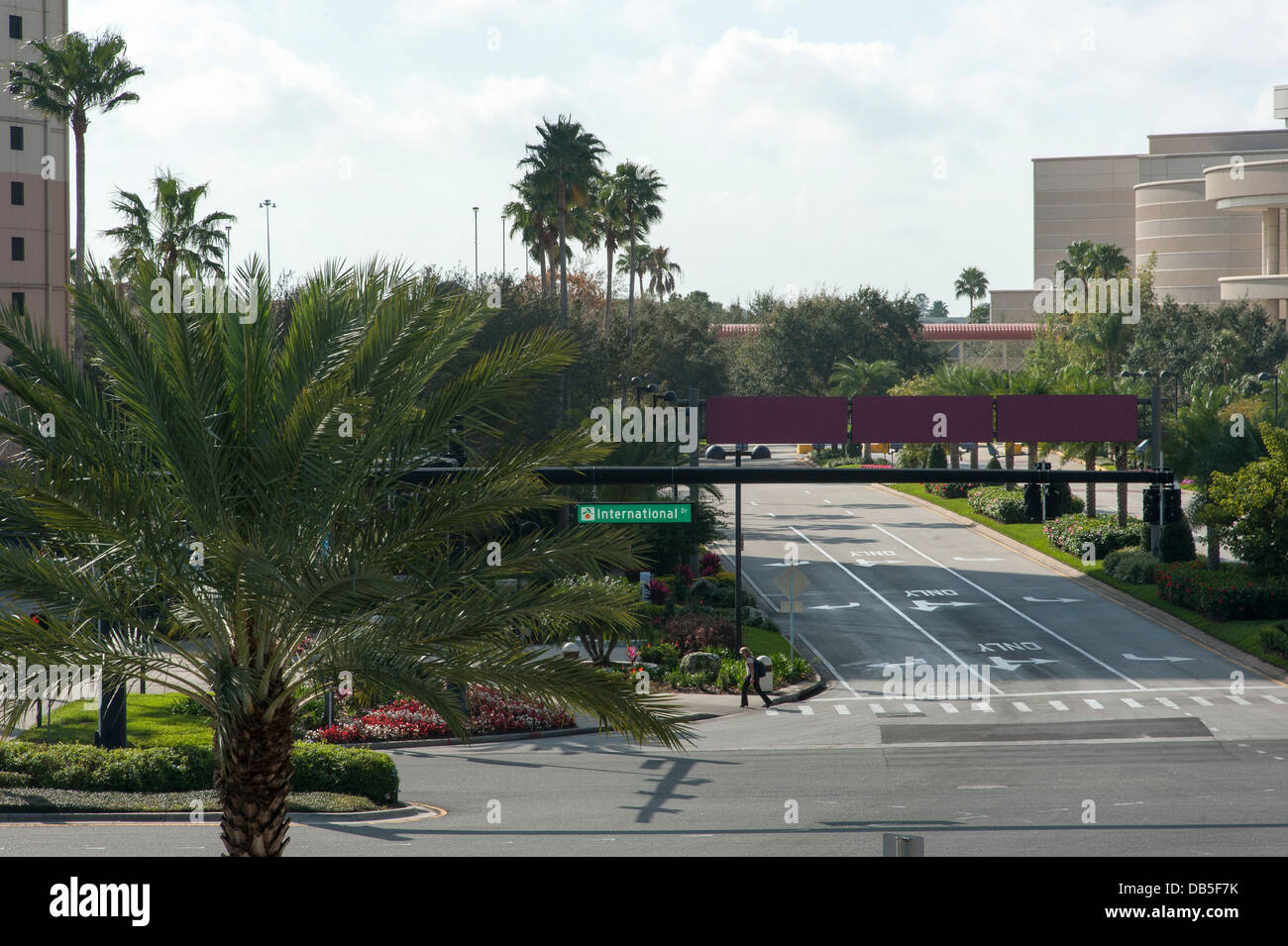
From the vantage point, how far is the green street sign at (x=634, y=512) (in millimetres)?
23312

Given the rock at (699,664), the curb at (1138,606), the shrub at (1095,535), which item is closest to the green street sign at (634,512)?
the rock at (699,664)

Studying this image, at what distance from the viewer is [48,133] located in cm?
6128

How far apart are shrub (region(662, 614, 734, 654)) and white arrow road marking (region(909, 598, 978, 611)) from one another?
9.86 m

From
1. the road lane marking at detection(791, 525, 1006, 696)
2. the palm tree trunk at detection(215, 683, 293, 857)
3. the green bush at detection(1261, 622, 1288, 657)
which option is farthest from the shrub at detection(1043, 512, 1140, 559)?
the palm tree trunk at detection(215, 683, 293, 857)

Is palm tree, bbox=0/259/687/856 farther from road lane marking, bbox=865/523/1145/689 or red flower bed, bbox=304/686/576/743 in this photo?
road lane marking, bbox=865/523/1145/689

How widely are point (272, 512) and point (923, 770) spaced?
1607 centimetres

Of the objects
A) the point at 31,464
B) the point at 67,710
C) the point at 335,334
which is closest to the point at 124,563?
the point at 31,464

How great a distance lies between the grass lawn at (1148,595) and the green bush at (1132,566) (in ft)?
0.97

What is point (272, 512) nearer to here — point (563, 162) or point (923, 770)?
point (923, 770)

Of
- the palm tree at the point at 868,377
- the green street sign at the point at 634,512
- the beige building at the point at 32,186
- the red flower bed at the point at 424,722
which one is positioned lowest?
the red flower bed at the point at 424,722

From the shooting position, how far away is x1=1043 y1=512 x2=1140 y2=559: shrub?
5062 cm

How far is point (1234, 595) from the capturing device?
127ft

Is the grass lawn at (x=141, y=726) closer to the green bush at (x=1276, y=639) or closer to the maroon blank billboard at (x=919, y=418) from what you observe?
the maroon blank billboard at (x=919, y=418)

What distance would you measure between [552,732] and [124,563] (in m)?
18.2
